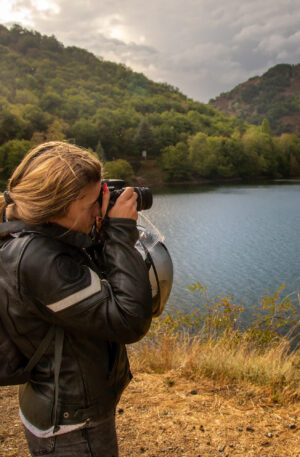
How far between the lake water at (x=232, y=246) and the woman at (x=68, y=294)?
7.81 meters

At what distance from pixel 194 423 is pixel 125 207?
202cm

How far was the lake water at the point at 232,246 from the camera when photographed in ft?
38.2

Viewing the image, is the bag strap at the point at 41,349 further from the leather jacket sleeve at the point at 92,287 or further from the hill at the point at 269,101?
the hill at the point at 269,101

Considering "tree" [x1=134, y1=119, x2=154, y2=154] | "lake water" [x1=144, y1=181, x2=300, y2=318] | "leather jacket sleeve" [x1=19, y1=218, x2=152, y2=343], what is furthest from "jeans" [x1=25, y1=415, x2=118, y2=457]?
"tree" [x1=134, y1=119, x2=154, y2=154]

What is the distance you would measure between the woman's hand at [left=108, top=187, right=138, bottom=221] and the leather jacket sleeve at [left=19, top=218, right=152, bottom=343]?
2 cm

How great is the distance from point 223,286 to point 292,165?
207ft

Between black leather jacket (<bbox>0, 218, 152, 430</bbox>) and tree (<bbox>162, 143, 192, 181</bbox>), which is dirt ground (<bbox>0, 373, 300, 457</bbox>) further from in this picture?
tree (<bbox>162, 143, 192, 181</bbox>)

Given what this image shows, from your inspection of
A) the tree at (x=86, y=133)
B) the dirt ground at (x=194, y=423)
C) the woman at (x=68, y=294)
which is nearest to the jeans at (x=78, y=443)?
the woman at (x=68, y=294)

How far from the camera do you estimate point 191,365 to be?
3504mm

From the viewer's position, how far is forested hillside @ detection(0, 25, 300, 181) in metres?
57.4

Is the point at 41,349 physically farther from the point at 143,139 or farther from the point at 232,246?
the point at 143,139

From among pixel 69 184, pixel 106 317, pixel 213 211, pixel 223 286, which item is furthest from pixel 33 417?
pixel 213 211

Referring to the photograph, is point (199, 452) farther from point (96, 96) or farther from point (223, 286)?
point (96, 96)

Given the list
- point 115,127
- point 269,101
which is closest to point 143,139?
point 115,127
